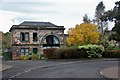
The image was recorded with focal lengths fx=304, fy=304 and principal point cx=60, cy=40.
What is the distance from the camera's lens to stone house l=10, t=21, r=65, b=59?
62.1 meters

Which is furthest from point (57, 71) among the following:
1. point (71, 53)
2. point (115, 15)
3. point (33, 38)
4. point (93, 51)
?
point (33, 38)

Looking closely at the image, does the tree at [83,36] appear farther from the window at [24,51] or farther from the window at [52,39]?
the window at [24,51]

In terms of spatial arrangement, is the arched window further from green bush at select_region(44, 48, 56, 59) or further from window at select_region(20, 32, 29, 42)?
green bush at select_region(44, 48, 56, 59)

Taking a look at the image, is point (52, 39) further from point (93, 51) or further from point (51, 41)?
point (93, 51)

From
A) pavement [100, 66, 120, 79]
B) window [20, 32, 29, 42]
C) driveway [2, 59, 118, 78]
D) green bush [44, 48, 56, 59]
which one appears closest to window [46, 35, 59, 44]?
window [20, 32, 29, 42]

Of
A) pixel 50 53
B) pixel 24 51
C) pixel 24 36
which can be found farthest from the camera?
pixel 24 36

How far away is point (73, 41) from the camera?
61.4 metres

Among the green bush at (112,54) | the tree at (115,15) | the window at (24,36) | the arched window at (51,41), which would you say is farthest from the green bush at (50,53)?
the arched window at (51,41)

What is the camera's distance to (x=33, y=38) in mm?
63375

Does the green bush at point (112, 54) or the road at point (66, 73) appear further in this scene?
the green bush at point (112, 54)

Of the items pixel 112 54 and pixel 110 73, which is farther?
pixel 112 54

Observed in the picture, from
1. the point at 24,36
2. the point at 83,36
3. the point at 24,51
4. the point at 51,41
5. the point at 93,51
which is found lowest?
the point at 93,51

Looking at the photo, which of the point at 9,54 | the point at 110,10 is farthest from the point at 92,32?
the point at 9,54

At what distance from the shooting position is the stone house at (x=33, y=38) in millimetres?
62062
